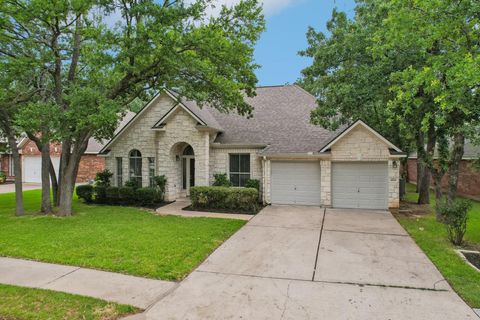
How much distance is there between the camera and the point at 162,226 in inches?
405

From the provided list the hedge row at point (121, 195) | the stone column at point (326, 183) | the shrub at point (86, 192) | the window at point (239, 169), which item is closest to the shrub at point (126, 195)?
the hedge row at point (121, 195)

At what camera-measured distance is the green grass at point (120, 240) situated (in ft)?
22.3

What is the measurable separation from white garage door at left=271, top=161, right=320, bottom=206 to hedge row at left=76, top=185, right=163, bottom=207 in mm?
6067

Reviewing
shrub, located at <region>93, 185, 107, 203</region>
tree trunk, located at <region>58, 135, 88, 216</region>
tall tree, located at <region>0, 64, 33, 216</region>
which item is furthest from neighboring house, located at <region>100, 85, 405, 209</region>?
tall tree, located at <region>0, 64, 33, 216</region>

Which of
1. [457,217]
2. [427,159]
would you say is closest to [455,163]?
[427,159]

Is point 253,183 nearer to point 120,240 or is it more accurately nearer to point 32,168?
point 120,240

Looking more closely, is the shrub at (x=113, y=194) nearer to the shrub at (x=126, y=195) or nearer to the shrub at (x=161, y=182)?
the shrub at (x=126, y=195)

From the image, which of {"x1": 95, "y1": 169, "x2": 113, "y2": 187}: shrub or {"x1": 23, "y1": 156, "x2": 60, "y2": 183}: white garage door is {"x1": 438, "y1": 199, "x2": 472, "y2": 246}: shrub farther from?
{"x1": 23, "y1": 156, "x2": 60, "y2": 183}: white garage door

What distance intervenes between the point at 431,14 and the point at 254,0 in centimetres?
587

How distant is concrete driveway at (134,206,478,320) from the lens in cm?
478

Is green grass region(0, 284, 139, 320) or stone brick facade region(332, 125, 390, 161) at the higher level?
stone brick facade region(332, 125, 390, 161)

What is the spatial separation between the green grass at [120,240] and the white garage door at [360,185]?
5.68 metres

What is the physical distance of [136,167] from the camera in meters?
16.8

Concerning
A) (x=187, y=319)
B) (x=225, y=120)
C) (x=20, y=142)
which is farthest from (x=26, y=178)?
(x=187, y=319)
